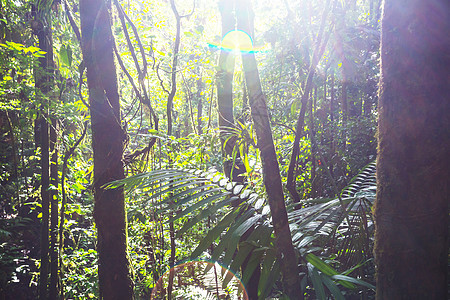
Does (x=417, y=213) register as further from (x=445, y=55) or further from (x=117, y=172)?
(x=117, y=172)

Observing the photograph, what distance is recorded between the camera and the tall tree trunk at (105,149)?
2398 millimetres

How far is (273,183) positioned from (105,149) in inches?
62.3

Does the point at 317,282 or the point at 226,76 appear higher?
the point at 226,76

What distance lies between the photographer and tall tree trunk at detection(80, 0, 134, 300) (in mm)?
2398

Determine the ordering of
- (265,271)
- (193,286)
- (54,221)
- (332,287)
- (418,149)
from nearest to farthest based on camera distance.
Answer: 1. (418,149)
2. (332,287)
3. (265,271)
4. (54,221)
5. (193,286)

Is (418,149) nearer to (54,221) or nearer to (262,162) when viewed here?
(262,162)

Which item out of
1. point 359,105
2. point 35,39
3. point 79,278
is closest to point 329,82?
point 359,105

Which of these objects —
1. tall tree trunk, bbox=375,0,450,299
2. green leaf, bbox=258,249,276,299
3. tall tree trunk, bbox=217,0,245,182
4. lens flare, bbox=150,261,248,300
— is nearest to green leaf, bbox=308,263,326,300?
green leaf, bbox=258,249,276,299

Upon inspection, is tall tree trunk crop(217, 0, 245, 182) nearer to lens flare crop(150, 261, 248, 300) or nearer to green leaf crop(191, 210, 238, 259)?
lens flare crop(150, 261, 248, 300)

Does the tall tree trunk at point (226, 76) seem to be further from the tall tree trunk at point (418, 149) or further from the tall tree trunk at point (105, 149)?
the tall tree trunk at point (418, 149)

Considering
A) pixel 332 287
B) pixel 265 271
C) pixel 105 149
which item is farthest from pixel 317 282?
pixel 105 149

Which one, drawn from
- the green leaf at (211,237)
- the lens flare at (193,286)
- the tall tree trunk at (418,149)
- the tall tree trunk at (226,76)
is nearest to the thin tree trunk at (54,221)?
the lens flare at (193,286)

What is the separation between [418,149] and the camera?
812 millimetres

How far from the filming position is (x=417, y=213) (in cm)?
82
